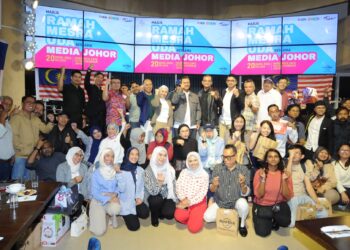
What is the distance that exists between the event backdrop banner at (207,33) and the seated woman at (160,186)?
3.96 metres

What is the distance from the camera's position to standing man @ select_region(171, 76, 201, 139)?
5348 millimetres

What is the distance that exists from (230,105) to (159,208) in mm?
2054

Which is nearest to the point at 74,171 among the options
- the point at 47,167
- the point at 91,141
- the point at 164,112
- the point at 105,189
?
the point at 47,167

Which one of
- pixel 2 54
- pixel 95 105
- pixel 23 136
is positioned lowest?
pixel 23 136

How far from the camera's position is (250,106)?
5242 mm

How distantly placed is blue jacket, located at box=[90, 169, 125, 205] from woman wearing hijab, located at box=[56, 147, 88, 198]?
0.31 m

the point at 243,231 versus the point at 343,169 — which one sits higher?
the point at 343,169

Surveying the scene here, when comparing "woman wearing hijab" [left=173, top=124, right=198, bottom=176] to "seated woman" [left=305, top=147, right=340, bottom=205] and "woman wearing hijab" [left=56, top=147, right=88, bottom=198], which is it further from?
"seated woman" [left=305, top=147, right=340, bottom=205]

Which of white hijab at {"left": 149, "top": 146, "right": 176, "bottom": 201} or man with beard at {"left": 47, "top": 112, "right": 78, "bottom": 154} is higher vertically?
man with beard at {"left": 47, "top": 112, "right": 78, "bottom": 154}

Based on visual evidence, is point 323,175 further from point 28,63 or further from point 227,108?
point 28,63

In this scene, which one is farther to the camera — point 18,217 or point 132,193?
point 132,193

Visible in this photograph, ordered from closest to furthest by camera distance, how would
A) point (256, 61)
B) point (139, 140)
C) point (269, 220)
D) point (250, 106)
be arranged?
point (269, 220)
point (139, 140)
point (250, 106)
point (256, 61)

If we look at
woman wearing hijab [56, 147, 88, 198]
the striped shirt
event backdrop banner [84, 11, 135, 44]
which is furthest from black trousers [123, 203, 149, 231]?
event backdrop banner [84, 11, 135, 44]

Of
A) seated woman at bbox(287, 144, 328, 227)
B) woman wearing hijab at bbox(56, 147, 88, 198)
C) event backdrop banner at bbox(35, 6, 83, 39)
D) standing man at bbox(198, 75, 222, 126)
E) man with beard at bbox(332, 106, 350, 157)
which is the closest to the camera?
seated woman at bbox(287, 144, 328, 227)
